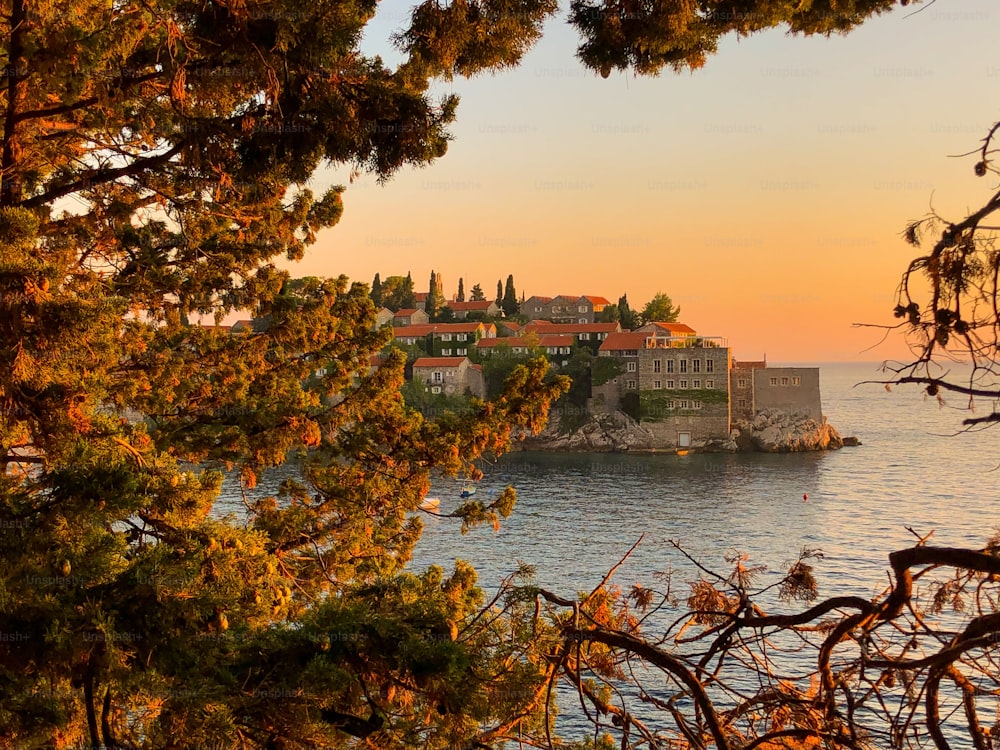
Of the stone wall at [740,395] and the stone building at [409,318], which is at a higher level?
the stone building at [409,318]

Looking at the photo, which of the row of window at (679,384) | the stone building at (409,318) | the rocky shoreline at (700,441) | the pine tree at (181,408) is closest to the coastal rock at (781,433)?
the rocky shoreline at (700,441)

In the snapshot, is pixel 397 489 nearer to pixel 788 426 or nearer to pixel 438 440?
pixel 438 440

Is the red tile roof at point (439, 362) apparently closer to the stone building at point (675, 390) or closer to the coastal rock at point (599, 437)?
the coastal rock at point (599, 437)

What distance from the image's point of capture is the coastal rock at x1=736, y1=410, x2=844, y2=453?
56.5m

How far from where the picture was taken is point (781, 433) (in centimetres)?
5691

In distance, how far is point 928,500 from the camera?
128 feet

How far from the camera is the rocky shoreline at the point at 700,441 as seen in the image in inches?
2231

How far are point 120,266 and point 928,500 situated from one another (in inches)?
1522

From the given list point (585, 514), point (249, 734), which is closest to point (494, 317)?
point (585, 514)

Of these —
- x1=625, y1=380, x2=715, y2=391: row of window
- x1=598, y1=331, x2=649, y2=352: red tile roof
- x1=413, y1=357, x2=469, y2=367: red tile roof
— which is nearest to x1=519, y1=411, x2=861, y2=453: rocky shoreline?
x1=625, y1=380, x2=715, y2=391: row of window

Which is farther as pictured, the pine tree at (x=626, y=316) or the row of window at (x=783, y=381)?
the pine tree at (x=626, y=316)

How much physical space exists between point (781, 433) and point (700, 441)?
4.98 meters

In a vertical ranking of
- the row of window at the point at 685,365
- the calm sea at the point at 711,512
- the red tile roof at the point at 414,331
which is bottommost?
the calm sea at the point at 711,512

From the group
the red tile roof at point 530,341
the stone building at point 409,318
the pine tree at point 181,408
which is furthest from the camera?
the stone building at point 409,318
